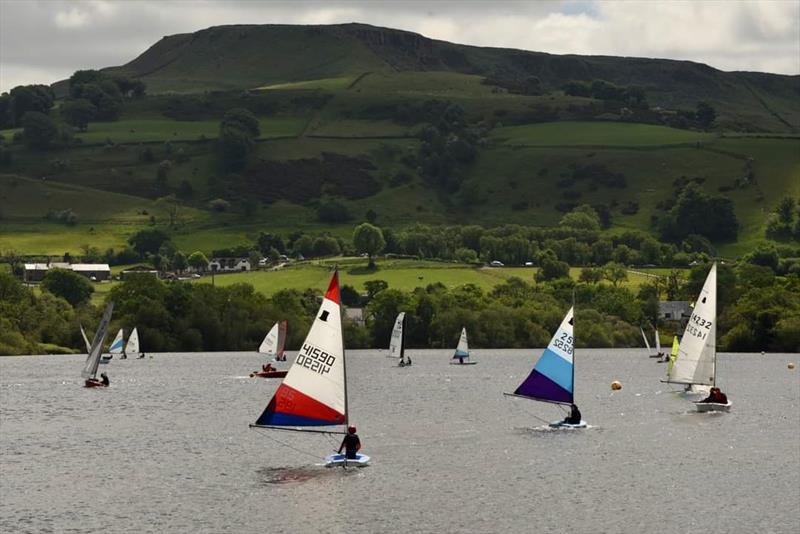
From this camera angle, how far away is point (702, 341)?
108 metres

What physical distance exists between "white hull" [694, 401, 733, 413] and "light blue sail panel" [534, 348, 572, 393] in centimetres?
2218

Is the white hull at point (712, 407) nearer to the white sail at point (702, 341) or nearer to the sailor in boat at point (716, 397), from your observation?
the sailor in boat at point (716, 397)

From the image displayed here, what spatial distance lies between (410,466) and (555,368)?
13.3 meters

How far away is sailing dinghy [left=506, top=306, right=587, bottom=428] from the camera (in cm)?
9469

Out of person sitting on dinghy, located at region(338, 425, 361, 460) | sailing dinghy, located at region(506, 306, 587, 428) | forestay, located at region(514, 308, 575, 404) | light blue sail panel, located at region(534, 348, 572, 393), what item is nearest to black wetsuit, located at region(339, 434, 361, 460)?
person sitting on dinghy, located at region(338, 425, 361, 460)

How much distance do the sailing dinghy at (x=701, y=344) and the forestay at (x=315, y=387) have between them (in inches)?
1573

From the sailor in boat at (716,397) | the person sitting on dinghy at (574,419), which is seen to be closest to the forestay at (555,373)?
the person sitting on dinghy at (574,419)

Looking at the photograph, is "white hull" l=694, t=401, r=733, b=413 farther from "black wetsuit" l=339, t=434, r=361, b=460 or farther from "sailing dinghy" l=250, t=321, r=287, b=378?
"sailing dinghy" l=250, t=321, r=287, b=378

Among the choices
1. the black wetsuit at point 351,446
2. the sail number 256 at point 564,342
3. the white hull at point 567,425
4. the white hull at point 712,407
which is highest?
the sail number 256 at point 564,342

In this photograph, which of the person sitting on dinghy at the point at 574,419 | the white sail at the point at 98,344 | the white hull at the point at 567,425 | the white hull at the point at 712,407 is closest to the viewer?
the person sitting on dinghy at the point at 574,419

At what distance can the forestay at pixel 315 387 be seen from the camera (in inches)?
2926

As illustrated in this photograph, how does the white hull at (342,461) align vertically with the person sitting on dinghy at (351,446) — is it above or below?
below

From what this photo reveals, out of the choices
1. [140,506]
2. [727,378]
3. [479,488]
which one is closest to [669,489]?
[479,488]

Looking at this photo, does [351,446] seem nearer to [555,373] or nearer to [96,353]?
[555,373]
